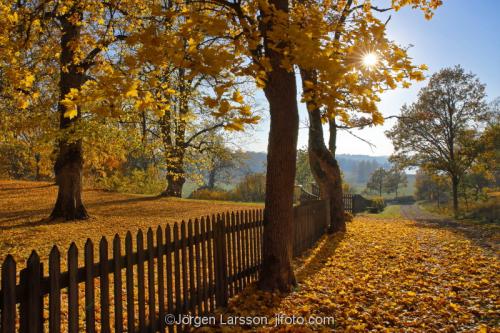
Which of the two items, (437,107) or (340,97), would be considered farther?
(437,107)

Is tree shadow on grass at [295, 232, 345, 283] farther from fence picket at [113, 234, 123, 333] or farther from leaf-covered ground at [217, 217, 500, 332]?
fence picket at [113, 234, 123, 333]

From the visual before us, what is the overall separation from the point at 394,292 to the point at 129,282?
4354mm

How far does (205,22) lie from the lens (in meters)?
4.41

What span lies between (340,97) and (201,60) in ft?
5.75

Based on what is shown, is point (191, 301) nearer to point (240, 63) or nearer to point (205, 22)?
point (240, 63)

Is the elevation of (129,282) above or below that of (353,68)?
below

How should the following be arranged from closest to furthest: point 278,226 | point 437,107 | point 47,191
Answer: point 278,226 < point 47,191 < point 437,107

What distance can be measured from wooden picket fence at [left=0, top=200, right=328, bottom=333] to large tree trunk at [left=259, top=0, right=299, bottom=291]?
54 centimetres

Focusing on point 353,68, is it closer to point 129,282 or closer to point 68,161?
point 129,282

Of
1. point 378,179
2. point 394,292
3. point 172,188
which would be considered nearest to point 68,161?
point 394,292

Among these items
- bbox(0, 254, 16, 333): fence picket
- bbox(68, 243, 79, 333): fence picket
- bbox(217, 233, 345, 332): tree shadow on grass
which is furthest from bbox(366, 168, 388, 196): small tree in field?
bbox(0, 254, 16, 333): fence picket

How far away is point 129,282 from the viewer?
4.00 meters

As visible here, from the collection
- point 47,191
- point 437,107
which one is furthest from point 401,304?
point 437,107

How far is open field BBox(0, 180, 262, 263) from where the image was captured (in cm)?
900
